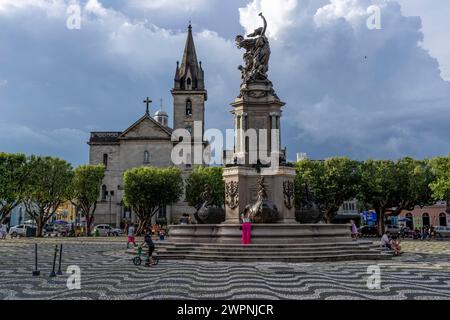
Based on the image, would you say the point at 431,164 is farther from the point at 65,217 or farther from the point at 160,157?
the point at 65,217

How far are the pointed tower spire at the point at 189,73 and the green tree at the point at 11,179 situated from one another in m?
33.6

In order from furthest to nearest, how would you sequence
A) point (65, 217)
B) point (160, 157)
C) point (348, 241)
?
point (65, 217), point (160, 157), point (348, 241)

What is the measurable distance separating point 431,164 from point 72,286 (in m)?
46.2

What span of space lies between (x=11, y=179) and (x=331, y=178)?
33974 millimetres

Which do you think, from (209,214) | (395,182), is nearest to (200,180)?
(395,182)

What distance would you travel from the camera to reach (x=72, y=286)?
12.0 metres

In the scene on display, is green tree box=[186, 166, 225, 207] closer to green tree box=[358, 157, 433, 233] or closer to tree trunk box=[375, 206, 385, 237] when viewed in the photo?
green tree box=[358, 157, 433, 233]

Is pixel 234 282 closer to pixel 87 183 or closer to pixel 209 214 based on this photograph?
pixel 209 214

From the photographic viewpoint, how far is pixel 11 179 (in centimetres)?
4569

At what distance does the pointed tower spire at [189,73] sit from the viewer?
246ft

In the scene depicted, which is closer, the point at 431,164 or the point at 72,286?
the point at 72,286

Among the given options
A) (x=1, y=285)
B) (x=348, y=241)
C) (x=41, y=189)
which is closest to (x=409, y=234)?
(x=348, y=241)

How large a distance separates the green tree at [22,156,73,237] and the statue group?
33.1 m
